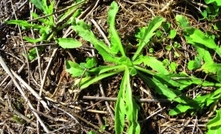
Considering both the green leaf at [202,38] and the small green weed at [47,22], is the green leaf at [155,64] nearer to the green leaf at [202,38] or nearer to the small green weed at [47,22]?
the green leaf at [202,38]

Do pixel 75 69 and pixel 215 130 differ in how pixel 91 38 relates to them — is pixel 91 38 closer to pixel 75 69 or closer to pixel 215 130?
pixel 75 69

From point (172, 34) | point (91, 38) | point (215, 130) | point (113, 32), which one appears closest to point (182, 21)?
point (172, 34)

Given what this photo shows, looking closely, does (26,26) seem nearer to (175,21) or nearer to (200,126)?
(175,21)

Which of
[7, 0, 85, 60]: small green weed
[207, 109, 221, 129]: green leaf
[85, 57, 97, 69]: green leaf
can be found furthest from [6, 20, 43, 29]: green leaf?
[207, 109, 221, 129]: green leaf

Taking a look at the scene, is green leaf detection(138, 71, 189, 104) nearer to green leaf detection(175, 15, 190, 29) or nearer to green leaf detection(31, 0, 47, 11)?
green leaf detection(175, 15, 190, 29)

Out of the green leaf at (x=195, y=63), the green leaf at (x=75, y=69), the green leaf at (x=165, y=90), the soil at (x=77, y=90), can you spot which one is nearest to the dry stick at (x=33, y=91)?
the soil at (x=77, y=90)
